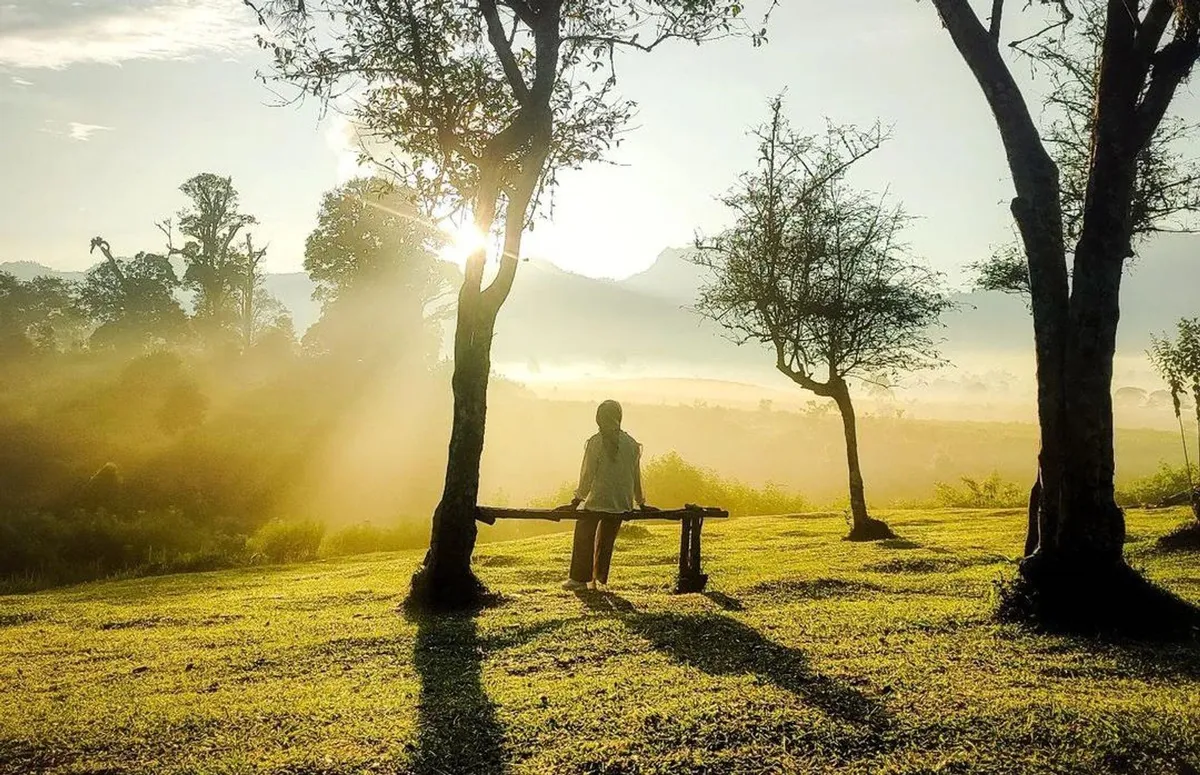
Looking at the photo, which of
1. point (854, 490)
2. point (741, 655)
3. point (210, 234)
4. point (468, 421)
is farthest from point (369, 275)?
point (741, 655)

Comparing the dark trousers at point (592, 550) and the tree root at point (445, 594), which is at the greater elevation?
the dark trousers at point (592, 550)

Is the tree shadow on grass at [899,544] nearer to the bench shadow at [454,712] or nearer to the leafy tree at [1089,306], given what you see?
the leafy tree at [1089,306]

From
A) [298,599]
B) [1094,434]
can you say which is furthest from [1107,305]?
[298,599]

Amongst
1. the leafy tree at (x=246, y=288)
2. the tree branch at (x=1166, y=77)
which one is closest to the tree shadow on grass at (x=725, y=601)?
the tree branch at (x=1166, y=77)

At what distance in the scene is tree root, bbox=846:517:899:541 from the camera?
22.4 m

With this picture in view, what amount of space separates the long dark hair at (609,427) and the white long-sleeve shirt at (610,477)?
6cm

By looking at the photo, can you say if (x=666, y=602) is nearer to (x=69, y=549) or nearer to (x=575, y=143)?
(x=575, y=143)

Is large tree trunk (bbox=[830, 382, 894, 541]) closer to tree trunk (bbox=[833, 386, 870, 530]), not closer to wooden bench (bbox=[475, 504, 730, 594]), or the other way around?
tree trunk (bbox=[833, 386, 870, 530])

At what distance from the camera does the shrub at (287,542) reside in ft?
88.4

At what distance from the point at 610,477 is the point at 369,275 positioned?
47232mm

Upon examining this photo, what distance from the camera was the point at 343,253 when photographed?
180ft

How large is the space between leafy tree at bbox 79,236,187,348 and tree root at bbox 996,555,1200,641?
70.4 meters

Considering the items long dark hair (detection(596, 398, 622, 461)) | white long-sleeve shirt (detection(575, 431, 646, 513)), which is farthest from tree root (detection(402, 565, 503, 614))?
long dark hair (detection(596, 398, 622, 461))

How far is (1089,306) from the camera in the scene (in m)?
9.04
